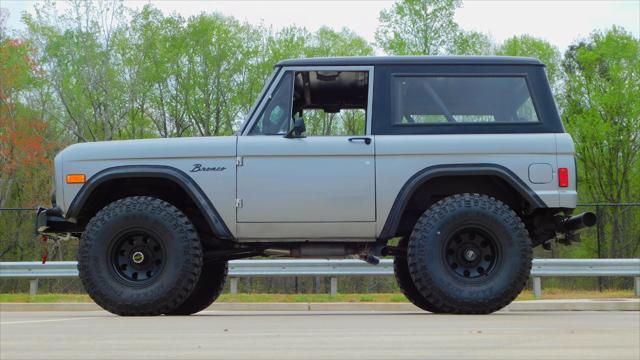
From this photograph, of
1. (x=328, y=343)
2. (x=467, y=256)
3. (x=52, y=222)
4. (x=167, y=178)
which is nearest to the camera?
(x=328, y=343)

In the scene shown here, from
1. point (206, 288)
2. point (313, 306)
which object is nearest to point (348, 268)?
point (313, 306)

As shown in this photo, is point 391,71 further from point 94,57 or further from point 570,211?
point 94,57

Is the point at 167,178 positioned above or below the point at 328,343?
above

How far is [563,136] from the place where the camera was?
6.90m

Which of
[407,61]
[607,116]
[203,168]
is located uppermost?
[607,116]

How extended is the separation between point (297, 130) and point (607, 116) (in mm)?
36454

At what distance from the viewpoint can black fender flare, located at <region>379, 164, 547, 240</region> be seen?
22.0 feet

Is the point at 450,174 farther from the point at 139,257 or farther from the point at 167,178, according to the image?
the point at 139,257

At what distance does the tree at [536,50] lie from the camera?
4492cm

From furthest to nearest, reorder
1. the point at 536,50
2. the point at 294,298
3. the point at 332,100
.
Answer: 1. the point at 536,50
2. the point at 294,298
3. the point at 332,100

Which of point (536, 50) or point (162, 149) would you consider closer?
point (162, 149)

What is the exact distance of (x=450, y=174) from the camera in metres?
6.73

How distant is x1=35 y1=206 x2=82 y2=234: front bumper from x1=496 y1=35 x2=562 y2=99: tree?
130 feet

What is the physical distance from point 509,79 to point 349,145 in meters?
1.35
